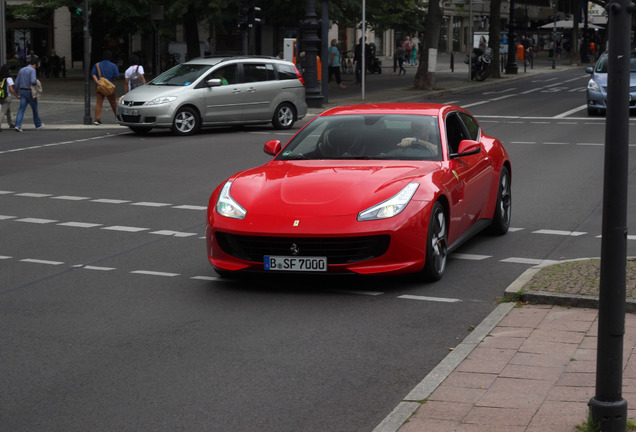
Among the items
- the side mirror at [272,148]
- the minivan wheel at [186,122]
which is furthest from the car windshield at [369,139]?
the minivan wheel at [186,122]

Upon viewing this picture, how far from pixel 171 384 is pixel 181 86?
61.5 ft

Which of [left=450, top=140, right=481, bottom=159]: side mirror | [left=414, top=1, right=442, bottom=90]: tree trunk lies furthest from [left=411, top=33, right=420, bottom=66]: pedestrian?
[left=450, top=140, right=481, bottom=159]: side mirror

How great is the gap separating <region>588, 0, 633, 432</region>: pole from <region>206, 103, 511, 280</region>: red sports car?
3.49 meters

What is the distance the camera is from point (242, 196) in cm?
869

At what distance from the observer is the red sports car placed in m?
8.27

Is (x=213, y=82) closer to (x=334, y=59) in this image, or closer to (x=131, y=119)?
(x=131, y=119)

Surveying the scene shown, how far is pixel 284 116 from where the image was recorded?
25953 millimetres

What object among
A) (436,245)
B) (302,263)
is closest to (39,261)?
(302,263)

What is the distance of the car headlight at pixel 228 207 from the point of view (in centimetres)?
851

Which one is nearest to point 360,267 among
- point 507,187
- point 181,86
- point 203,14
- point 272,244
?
point 272,244

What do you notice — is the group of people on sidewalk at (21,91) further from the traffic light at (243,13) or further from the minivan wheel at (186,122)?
the traffic light at (243,13)

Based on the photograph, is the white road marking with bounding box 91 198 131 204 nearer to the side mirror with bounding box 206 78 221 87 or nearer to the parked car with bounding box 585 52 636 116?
the side mirror with bounding box 206 78 221 87

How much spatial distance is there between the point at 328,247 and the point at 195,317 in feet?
3.94

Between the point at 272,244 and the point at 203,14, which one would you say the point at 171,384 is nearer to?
the point at 272,244
